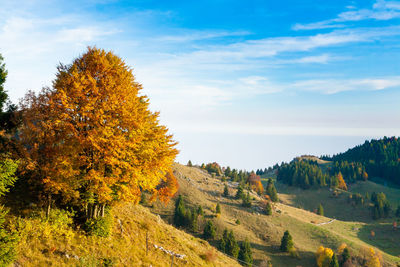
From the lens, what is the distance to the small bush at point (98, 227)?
19.8 metres

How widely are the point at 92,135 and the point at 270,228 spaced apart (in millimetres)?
107505

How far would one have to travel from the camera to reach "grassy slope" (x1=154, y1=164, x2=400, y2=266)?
303 feet

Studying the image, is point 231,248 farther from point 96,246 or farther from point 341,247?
point 96,246

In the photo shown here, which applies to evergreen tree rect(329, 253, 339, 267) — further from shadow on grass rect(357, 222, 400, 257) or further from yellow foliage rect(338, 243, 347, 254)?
shadow on grass rect(357, 222, 400, 257)

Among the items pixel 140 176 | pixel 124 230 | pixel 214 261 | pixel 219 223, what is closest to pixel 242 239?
pixel 219 223

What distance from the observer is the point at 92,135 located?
54.6ft

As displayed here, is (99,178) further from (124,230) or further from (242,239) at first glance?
(242,239)

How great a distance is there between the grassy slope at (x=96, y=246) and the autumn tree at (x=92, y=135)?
2.49 meters

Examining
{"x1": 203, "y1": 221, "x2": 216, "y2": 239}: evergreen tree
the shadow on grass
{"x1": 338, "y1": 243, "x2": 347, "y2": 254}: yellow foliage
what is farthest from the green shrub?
the shadow on grass

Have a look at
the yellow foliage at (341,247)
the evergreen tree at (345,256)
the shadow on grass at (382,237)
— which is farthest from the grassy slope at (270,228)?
the evergreen tree at (345,256)

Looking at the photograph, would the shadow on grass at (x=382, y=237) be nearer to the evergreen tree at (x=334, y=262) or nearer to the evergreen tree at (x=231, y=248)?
the evergreen tree at (x=334, y=262)

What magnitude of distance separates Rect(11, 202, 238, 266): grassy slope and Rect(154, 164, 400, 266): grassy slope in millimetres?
73942

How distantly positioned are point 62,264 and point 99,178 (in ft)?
18.9

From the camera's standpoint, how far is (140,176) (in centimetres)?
1866
